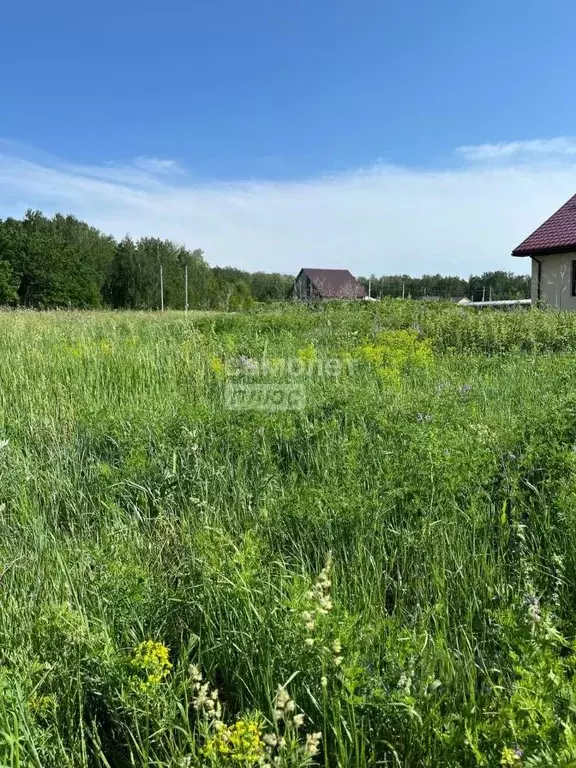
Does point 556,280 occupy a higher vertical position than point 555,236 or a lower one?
lower

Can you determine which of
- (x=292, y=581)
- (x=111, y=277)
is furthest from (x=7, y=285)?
(x=292, y=581)

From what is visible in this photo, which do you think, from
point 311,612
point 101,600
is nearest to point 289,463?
point 101,600

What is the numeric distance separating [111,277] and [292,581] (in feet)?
161

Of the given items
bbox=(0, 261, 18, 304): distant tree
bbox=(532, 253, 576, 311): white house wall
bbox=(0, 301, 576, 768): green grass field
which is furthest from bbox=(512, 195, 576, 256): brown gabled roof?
bbox=(0, 261, 18, 304): distant tree

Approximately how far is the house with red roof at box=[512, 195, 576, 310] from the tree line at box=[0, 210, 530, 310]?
1632 cm

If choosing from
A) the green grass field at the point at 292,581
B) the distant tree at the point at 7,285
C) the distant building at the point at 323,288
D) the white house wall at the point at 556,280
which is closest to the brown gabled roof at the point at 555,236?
the white house wall at the point at 556,280

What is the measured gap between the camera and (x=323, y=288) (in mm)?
23219

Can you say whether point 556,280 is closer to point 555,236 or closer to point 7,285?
point 555,236

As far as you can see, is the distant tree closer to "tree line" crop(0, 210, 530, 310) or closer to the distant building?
"tree line" crop(0, 210, 530, 310)

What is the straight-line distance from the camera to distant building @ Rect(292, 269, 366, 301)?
19.6 m

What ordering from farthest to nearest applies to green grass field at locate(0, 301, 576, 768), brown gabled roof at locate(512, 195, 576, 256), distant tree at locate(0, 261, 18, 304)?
distant tree at locate(0, 261, 18, 304)
brown gabled roof at locate(512, 195, 576, 256)
green grass field at locate(0, 301, 576, 768)

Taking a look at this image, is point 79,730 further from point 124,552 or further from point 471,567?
point 471,567

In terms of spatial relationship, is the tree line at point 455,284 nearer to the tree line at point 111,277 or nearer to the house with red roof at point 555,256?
the tree line at point 111,277

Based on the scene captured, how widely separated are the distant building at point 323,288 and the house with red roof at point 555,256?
23.4 feet
